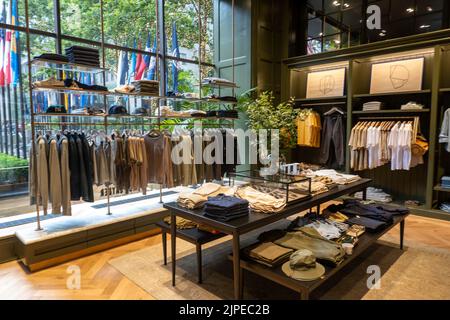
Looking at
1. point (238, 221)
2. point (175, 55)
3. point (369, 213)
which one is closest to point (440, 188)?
point (369, 213)

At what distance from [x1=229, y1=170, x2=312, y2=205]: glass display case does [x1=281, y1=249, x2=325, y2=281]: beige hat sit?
546 mm

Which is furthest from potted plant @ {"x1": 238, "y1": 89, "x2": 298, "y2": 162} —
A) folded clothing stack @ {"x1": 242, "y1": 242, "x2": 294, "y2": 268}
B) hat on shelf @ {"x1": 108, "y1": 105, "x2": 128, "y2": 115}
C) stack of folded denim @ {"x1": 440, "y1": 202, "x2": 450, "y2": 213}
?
stack of folded denim @ {"x1": 440, "y1": 202, "x2": 450, "y2": 213}

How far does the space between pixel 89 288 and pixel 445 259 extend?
334 centimetres

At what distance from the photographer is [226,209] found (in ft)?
7.11

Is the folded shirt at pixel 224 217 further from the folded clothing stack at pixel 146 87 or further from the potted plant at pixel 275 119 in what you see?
the folded clothing stack at pixel 146 87

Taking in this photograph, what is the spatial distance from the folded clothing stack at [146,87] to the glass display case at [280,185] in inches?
66.3

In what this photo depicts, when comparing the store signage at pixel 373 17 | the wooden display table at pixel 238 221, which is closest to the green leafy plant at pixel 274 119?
the wooden display table at pixel 238 221

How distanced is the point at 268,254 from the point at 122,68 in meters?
3.91

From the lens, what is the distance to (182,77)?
5.24 meters

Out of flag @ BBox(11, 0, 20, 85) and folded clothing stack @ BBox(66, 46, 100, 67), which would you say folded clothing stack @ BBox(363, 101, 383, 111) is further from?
flag @ BBox(11, 0, 20, 85)

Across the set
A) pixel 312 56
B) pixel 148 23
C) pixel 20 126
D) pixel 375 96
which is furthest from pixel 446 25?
pixel 20 126

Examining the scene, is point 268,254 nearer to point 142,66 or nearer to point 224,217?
point 224,217

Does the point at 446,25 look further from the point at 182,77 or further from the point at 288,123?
the point at 182,77

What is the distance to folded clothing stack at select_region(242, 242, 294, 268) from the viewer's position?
6.70 feet
